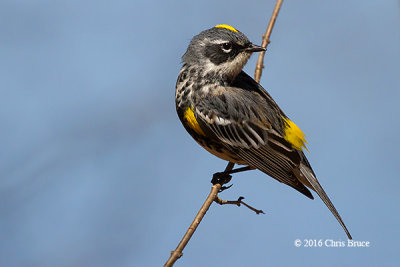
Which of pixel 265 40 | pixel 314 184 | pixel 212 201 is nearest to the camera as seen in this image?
pixel 212 201

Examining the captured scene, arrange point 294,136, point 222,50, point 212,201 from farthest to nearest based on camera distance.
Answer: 1. point 294,136
2. point 222,50
3. point 212,201

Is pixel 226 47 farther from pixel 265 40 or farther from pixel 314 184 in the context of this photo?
pixel 314 184

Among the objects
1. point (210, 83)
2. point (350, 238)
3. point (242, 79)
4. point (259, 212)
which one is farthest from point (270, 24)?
point (350, 238)

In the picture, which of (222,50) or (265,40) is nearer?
(222,50)

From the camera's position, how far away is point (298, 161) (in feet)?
15.5

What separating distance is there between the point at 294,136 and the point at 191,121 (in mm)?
1032

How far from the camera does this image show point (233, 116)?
186 inches

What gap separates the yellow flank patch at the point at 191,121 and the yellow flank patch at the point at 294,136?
0.84m

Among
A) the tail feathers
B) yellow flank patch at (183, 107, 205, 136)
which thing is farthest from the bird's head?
the tail feathers

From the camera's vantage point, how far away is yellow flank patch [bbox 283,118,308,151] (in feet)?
15.9

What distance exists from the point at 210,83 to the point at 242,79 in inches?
17.1

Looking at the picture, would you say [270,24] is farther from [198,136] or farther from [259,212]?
[259,212]

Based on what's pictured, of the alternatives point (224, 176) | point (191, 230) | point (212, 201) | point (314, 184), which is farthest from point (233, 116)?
point (191, 230)

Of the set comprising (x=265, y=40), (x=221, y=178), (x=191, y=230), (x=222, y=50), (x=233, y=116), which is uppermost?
(x=265, y=40)
